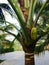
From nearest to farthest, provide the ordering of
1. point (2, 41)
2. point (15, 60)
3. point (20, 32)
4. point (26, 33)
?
point (26, 33)
point (20, 32)
point (2, 41)
point (15, 60)

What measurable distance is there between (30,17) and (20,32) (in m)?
0.24

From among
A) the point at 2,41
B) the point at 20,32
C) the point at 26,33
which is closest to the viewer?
the point at 26,33

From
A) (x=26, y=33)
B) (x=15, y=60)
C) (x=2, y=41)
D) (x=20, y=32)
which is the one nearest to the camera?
(x=26, y=33)

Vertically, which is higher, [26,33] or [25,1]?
[25,1]

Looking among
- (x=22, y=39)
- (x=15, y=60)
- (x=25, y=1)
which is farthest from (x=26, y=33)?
(x=15, y=60)

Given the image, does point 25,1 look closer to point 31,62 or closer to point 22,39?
point 22,39

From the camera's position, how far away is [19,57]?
3.77 metres

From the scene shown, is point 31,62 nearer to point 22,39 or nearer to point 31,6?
point 22,39

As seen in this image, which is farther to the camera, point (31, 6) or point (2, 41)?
point (2, 41)

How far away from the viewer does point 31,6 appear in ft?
7.33

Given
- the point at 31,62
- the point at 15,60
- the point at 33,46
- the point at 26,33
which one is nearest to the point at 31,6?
the point at 26,33

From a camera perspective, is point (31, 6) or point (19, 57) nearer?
point (31, 6)

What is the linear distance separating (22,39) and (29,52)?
7.4 inches

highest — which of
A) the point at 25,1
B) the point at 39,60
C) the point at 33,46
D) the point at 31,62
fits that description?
the point at 25,1
